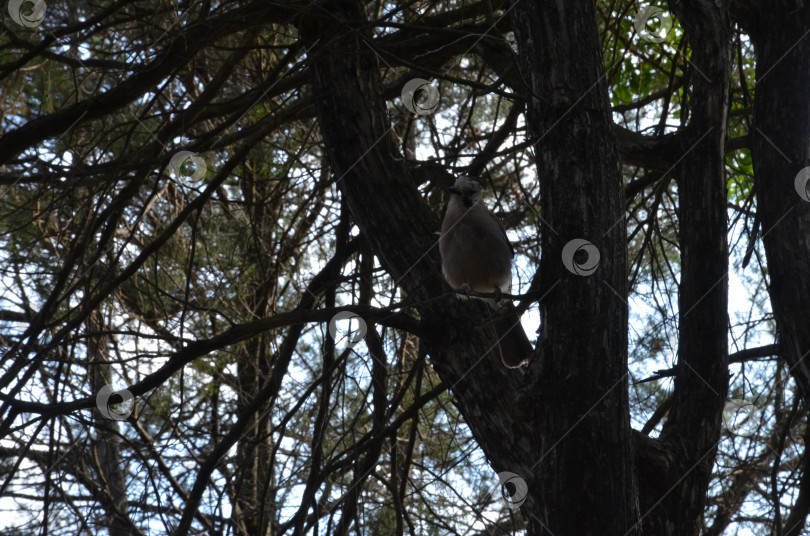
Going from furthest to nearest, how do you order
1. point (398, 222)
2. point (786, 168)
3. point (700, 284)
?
point (398, 222) < point (786, 168) < point (700, 284)

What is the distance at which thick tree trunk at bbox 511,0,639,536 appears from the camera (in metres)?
2.22

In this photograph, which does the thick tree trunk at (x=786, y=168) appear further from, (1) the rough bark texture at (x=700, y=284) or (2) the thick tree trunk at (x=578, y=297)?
(2) the thick tree trunk at (x=578, y=297)

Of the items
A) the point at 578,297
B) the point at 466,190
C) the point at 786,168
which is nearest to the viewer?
the point at 578,297

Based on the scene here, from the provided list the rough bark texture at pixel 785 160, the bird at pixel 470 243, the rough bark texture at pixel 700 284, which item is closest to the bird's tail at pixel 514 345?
the bird at pixel 470 243

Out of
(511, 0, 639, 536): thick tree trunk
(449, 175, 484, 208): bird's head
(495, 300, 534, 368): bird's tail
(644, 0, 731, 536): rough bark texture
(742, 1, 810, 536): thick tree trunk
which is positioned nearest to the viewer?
(511, 0, 639, 536): thick tree trunk

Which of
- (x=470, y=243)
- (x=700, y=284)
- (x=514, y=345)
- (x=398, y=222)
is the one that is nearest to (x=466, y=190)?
(x=470, y=243)

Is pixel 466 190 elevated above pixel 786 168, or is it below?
above

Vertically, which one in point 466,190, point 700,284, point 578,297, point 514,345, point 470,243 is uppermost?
point 466,190

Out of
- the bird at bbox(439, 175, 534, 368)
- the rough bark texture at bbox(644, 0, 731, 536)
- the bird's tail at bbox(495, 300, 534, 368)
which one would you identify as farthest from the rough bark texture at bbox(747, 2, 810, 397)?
the bird at bbox(439, 175, 534, 368)

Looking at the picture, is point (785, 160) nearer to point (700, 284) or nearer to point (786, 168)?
point (786, 168)

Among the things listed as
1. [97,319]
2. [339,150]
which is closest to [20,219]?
[97,319]

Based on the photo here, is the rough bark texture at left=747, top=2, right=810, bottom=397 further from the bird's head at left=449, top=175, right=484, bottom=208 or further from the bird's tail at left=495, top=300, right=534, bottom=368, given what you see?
the bird's head at left=449, top=175, right=484, bottom=208

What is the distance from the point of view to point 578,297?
228 centimetres

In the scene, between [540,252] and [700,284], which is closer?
[700,284]
